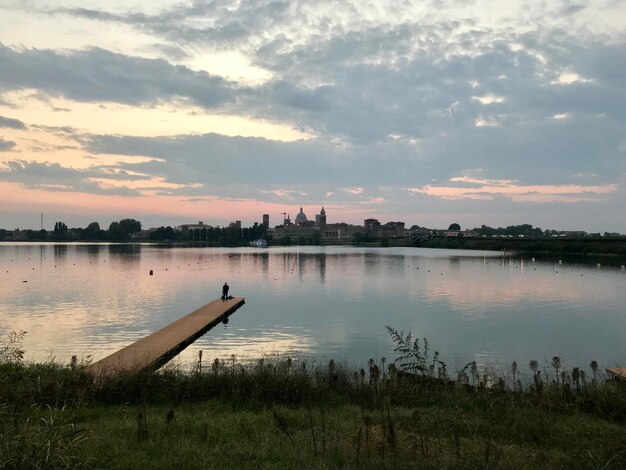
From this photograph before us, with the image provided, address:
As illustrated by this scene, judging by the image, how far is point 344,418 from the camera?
1192 cm

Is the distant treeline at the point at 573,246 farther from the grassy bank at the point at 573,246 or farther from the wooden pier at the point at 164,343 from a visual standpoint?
the wooden pier at the point at 164,343

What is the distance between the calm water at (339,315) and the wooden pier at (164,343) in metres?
0.77

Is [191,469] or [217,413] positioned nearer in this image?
[191,469]

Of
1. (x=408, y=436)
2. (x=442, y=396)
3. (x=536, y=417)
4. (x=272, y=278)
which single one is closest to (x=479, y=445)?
(x=408, y=436)

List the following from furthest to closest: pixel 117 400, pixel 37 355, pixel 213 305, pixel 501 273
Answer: pixel 501 273 < pixel 213 305 < pixel 37 355 < pixel 117 400

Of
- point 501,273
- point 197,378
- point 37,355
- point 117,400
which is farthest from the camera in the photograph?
point 501,273

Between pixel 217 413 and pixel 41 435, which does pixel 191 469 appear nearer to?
pixel 41 435

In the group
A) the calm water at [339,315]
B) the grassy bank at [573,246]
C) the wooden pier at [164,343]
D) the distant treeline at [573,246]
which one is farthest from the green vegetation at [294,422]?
the distant treeline at [573,246]

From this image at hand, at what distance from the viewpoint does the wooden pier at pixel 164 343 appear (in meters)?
17.7

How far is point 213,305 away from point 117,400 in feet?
91.2

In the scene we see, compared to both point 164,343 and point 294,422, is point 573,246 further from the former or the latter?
point 294,422

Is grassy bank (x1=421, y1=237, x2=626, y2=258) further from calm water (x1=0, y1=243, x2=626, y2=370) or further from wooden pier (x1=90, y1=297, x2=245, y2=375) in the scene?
wooden pier (x1=90, y1=297, x2=245, y2=375)

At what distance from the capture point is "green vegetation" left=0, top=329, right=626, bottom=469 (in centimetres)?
829

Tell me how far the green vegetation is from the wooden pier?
6.87 feet
